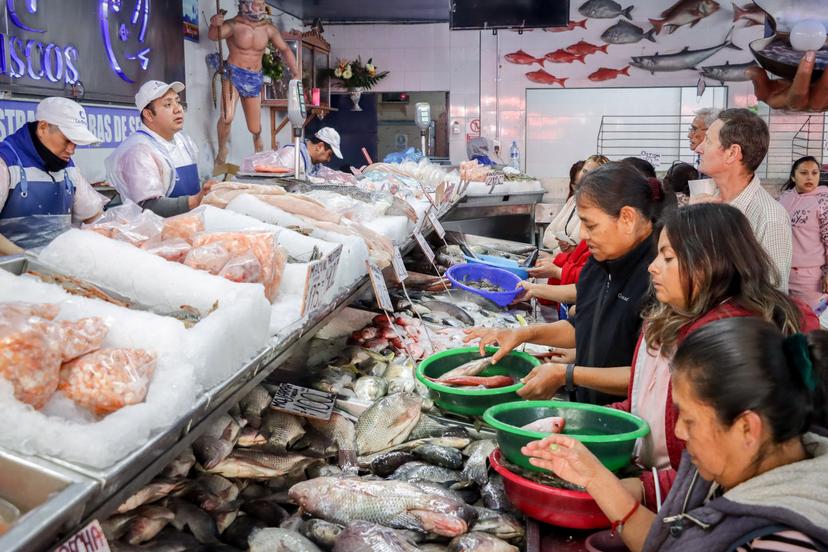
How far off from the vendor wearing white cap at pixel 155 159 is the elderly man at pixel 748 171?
2.95 m

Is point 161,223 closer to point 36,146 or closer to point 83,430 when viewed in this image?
point 83,430

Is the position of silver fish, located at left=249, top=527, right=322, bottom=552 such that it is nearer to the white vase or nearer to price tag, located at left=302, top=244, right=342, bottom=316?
price tag, located at left=302, top=244, right=342, bottom=316

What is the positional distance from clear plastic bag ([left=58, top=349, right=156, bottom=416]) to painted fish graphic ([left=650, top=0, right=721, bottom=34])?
560 inches

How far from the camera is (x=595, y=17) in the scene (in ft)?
44.9

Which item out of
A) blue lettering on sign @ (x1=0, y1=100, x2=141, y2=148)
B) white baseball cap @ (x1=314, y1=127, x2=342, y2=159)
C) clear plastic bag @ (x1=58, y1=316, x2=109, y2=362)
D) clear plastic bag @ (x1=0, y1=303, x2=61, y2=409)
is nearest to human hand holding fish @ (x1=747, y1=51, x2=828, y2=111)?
white baseball cap @ (x1=314, y1=127, x2=342, y2=159)

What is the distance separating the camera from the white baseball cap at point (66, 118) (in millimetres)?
4113

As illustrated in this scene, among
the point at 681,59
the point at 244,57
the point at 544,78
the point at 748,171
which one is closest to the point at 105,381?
the point at 748,171

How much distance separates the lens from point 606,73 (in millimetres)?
14242

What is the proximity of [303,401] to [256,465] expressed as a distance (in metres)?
0.43

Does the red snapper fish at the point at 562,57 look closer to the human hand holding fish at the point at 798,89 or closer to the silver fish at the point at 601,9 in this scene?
the silver fish at the point at 601,9

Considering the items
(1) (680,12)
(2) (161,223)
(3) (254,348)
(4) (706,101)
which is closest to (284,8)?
(1) (680,12)

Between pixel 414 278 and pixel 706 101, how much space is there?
43.9ft

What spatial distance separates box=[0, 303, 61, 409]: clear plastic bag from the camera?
4.30ft

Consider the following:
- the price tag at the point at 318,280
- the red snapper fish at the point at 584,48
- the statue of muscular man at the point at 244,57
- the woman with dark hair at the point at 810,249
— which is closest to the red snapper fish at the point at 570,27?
the red snapper fish at the point at 584,48
